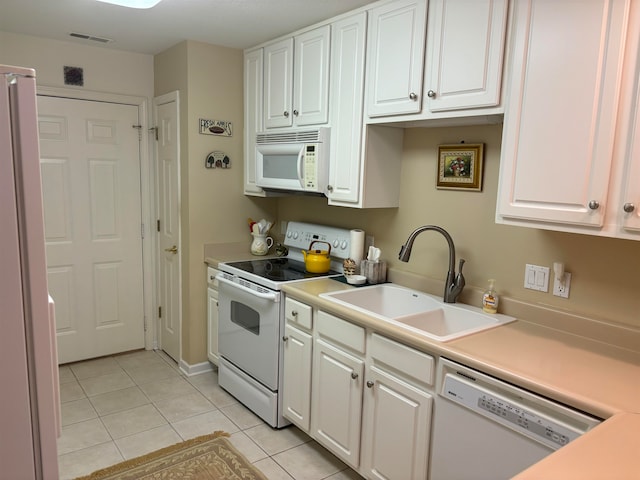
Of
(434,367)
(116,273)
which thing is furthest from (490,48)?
(116,273)

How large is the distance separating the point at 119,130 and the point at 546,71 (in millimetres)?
3084

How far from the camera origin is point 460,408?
1.77m

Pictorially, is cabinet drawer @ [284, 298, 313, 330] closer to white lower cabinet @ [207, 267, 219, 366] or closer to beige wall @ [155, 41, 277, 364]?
white lower cabinet @ [207, 267, 219, 366]

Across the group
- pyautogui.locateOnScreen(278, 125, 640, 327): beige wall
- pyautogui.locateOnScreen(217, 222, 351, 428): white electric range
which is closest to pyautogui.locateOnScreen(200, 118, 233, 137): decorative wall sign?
pyautogui.locateOnScreen(217, 222, 351, 428): white electric range

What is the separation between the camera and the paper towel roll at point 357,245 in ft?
9.55

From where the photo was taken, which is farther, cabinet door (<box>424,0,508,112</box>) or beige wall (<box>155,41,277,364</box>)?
beige wall (<box>155,41,277,364</box>)

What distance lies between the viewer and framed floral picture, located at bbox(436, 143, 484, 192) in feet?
7.70

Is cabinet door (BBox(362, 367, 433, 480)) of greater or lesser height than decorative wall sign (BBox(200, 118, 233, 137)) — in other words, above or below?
below

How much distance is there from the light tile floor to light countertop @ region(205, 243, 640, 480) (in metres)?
0.89

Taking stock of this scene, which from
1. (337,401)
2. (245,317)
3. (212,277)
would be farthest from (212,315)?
(337,401)

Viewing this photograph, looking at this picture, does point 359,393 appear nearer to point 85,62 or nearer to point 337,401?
point 337,401

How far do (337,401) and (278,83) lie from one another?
2.01 meters

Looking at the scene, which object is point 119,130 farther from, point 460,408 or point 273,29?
point 460,408

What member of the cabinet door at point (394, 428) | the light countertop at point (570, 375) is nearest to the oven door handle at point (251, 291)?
the light countertop at point (570, 375)
